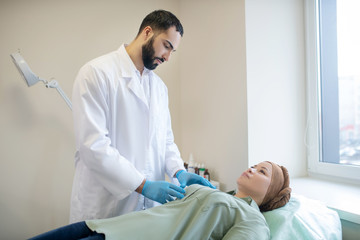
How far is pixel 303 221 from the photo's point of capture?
3.18ft

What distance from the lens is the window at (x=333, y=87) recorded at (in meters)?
1.44

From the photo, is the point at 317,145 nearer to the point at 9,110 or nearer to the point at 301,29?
the point at 301,29

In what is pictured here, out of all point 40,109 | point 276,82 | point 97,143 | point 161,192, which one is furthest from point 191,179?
point 40,109

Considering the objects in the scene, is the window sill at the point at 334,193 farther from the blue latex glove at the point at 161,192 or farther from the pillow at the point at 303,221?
the blue latex glove at the point at 161,192

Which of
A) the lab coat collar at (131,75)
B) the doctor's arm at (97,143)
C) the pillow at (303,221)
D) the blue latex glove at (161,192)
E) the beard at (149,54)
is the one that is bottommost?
the pillow at (303,221)

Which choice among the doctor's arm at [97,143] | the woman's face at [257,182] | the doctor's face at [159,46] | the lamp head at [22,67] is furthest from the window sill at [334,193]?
the lamp head at [22,67]

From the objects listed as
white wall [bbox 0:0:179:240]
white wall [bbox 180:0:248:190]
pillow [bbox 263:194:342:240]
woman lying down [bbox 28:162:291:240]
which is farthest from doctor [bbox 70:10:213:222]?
white wall [bbox 0:0:179:240]

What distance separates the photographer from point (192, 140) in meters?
2.00

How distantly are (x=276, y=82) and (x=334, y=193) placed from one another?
736 millimetres

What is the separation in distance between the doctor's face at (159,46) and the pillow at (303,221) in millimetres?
862

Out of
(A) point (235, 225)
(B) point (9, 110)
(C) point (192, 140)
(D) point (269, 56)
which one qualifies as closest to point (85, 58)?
(B) point (9, 110)

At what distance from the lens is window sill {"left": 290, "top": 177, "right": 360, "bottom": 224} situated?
1097mm

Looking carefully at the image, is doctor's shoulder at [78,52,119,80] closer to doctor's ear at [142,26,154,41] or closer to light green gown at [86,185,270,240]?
doctor's ear at [142,26,154,41]

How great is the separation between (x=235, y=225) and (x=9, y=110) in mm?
1457
